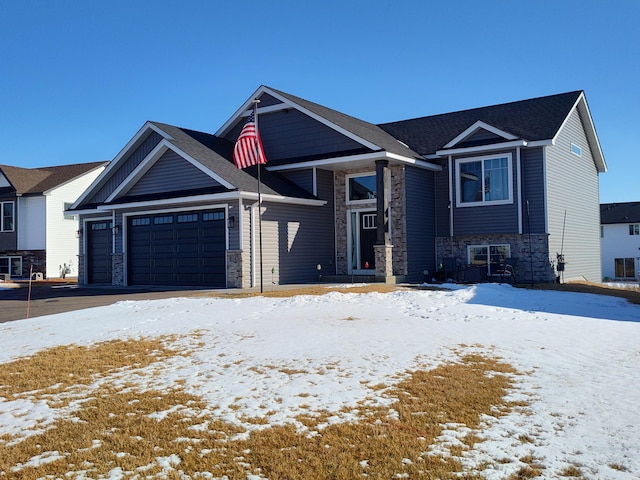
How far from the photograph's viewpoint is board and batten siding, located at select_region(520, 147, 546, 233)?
1906 cm

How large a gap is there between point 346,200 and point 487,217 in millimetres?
4877

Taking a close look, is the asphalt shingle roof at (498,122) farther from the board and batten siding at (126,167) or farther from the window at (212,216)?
the board and batten siding at (126,167)

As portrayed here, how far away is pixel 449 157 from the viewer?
20422 mm

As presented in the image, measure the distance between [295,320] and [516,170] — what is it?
11.3 meters

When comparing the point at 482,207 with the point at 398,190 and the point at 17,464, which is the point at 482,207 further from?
the point at 17,464

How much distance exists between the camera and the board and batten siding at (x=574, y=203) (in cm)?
1978

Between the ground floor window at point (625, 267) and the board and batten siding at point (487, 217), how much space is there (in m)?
28.3

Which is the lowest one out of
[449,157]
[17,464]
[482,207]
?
[17,464]

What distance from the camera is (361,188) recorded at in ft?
69.1

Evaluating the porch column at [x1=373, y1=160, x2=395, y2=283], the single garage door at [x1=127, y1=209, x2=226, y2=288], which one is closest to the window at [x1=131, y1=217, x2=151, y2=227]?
the single garage door at [x1=127, y1=209, x2=226, y2=288]

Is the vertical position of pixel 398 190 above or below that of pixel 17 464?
above

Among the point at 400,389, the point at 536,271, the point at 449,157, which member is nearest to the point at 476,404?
the point at 400,389

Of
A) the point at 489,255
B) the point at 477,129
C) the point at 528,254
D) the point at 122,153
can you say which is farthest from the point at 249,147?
the point at 528,254

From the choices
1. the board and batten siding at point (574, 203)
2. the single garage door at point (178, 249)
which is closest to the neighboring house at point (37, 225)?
the single garage door at point (178, 249)
